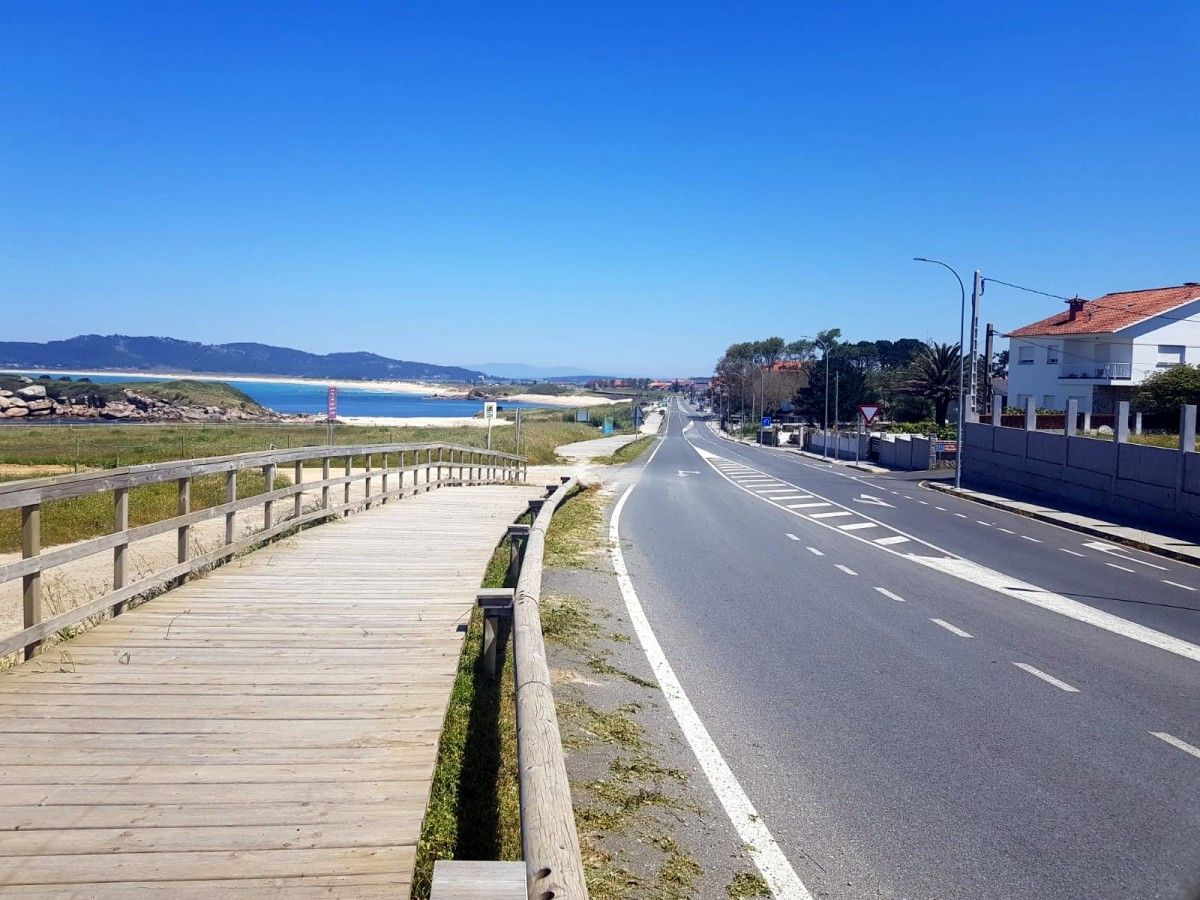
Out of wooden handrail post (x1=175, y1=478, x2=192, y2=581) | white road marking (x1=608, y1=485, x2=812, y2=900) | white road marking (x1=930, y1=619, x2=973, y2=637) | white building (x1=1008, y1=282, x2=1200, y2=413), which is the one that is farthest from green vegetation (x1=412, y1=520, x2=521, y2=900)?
white building (x1=1008, y1=282, x2=1200, y2=413)

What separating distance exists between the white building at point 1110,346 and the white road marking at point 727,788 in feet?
183

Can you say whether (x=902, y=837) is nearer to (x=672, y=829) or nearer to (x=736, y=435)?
(x=672, y=829)

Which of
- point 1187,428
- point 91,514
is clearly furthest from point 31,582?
point 1187,428

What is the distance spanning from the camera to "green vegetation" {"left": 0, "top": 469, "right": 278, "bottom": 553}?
20516 millimetres

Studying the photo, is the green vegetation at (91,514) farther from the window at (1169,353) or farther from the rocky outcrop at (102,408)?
the rocky outcrop at (102,408)

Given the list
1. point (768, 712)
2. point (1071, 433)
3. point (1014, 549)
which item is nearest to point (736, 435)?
point (1071, 433)

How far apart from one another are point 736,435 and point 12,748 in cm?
12282

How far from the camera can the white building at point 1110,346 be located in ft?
202

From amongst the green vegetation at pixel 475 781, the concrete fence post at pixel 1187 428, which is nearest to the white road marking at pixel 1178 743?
the green vegetation at pixel 475 781

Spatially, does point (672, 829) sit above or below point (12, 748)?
below

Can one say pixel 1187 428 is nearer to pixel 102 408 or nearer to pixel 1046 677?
pixel 1046 677

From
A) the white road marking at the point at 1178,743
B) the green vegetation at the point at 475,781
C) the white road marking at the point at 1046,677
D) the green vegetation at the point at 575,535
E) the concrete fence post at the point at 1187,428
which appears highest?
the concrete fence post at the point at 1187,428

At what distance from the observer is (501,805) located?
5262mm

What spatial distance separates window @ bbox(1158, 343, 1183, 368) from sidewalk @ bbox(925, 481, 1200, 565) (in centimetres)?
3590
